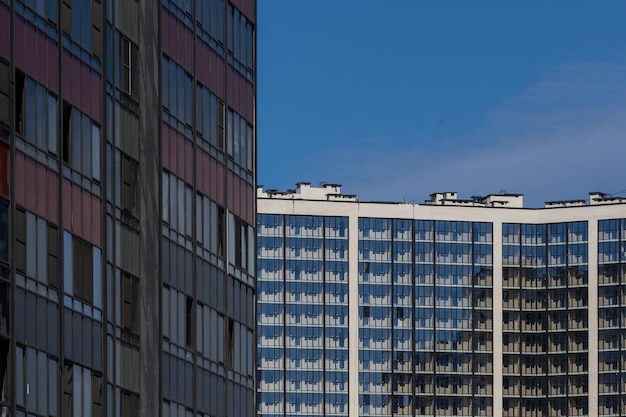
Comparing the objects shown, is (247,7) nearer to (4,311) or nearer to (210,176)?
(210,176)

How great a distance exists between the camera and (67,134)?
187 ft

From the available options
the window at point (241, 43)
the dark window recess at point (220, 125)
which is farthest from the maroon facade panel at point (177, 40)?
the window at point (241, 43)

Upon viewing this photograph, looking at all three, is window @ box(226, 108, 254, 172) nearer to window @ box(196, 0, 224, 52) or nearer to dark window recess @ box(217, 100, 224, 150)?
dark window recess @ box(217, 100, 224, 150)

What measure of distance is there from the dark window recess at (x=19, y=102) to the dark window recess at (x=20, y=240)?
239 cm

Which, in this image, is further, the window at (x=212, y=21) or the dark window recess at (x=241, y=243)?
the dark window recess at (x=241, y=243)

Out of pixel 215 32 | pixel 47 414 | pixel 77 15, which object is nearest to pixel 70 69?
pixel 77 15

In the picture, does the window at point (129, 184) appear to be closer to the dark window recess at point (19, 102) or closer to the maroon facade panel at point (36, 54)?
the maroon facade panel at point (36, 54)

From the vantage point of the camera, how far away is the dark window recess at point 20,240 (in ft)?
171

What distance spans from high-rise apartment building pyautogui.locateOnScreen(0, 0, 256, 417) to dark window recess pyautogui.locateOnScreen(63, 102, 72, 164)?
0.14ft

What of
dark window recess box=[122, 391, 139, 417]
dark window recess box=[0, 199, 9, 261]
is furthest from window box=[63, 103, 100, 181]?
dark window recess box=[122, 391, 139, 417]

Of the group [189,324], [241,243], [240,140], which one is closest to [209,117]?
[240,140]

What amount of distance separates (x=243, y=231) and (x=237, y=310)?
3297 mm

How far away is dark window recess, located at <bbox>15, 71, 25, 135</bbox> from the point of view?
5288cm

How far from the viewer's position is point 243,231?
75625 millimetres
